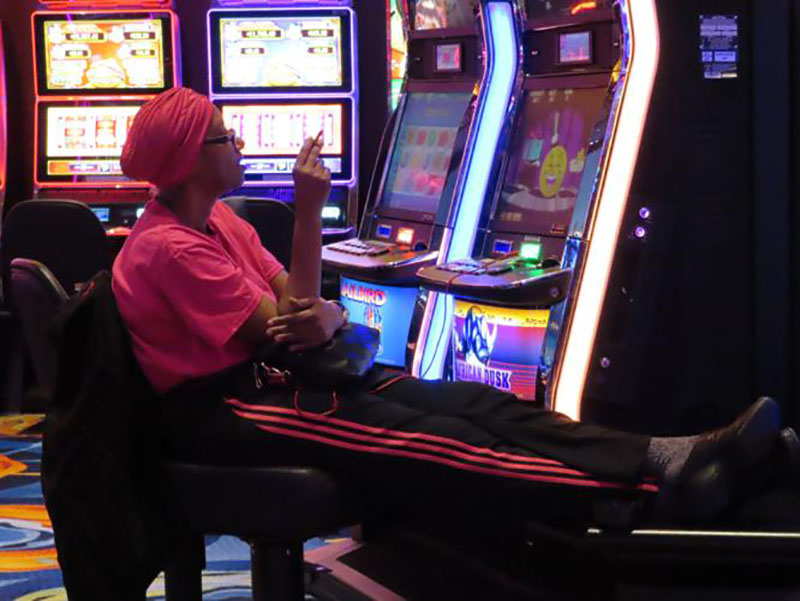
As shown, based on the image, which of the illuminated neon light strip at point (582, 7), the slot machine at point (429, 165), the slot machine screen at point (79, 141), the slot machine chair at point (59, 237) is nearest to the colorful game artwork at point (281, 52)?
the slot machine screen at point (79, 141)

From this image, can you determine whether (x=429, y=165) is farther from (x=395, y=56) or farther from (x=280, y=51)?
(x=280, y=51)

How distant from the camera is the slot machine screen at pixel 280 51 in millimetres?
5684

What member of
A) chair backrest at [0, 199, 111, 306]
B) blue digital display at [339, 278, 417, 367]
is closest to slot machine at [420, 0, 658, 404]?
blue digital display at [339, 278, 417, 367]

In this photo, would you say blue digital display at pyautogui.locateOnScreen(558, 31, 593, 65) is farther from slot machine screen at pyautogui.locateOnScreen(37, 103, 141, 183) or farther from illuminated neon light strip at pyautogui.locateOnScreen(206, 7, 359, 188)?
slot machine screen at pyautogui.locateOnScreen(37, 103, 141, 183)

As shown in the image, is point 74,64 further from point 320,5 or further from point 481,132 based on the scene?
point 481,132

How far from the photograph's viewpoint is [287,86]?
5.75 meters

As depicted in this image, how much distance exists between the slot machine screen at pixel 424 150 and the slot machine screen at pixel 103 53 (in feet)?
5.21

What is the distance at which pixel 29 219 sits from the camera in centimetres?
474

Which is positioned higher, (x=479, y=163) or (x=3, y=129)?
(x=3, y=129)

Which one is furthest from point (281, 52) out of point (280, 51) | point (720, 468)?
point (720, 468)

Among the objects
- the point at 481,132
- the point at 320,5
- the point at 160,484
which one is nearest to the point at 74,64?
the point at 320,5

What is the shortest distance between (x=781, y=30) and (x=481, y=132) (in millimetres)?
1079

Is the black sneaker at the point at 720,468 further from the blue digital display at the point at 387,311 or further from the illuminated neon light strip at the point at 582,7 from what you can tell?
the blue digital display at the point at 387,311

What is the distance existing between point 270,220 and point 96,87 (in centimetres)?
274
